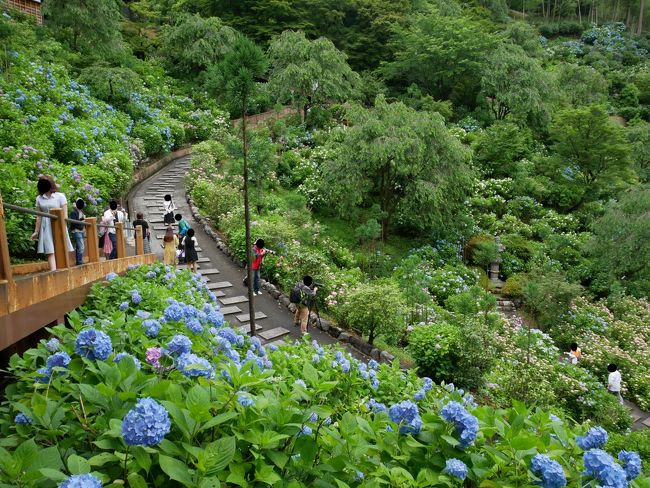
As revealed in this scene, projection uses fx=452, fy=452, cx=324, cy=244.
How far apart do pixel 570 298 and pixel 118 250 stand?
11.6 metres

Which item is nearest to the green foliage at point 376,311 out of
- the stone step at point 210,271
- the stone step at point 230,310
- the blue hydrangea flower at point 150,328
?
the stone step at point 230,310

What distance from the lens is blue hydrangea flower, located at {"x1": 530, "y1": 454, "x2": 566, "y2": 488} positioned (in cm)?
196

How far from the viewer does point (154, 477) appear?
1928 millimetres

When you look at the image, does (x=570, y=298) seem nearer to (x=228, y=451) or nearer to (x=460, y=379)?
(x=460, y=379)

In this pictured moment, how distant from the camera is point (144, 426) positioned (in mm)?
1720

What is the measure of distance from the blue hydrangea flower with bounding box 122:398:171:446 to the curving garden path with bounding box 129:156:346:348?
18.0ft

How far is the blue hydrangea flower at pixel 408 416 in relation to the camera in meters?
2.30

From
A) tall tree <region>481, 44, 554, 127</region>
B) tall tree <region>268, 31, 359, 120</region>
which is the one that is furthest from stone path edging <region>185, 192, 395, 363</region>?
tall tree <region>481, 44, 554, 127</region>

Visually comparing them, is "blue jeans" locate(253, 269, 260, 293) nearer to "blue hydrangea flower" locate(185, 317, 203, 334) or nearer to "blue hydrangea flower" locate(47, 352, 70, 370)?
"blue hydrangea flower" locate(185, 317, 203, 334)

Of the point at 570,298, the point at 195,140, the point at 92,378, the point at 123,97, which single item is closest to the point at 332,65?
the point at 195,140

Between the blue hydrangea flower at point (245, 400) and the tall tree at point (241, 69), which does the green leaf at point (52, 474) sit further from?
the tall tree at point (241, 69)

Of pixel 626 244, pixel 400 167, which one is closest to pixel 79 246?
pixel 400 167

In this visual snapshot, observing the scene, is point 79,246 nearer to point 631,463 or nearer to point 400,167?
point 631,463

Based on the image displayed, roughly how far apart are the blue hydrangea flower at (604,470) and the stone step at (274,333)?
279 inches
